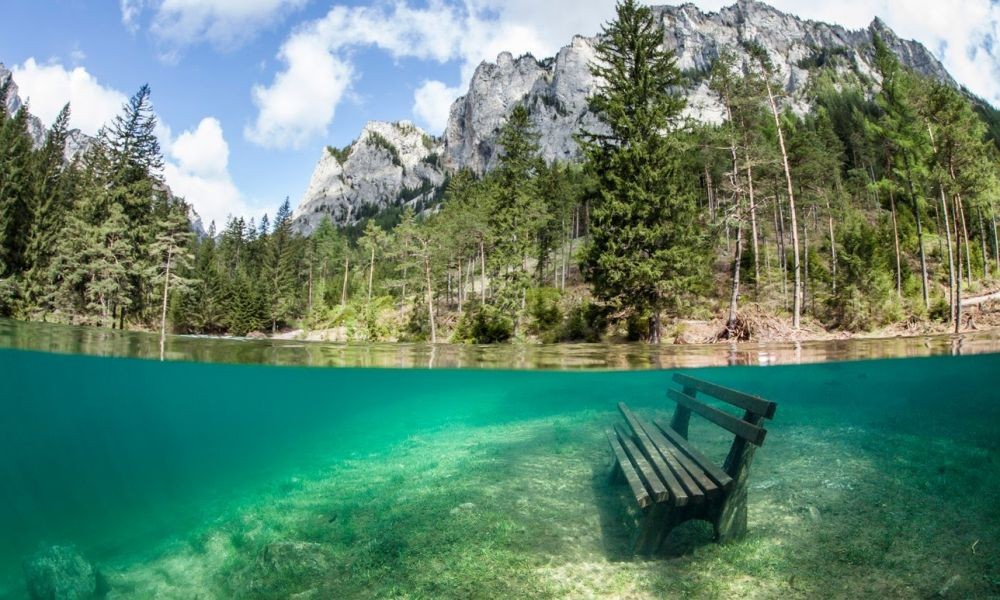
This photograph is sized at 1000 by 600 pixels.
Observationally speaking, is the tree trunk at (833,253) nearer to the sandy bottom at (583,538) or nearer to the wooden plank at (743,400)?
the sandy bottom at (583,538)

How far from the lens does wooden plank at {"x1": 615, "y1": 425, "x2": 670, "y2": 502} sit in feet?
16.0

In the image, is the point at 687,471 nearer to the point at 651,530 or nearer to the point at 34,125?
the point at 651,530

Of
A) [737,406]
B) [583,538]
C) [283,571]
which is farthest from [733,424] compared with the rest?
[283,571]

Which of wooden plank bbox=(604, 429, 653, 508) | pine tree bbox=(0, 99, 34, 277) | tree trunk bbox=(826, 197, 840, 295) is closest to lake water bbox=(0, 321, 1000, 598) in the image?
wooden plank bbox=(604, 429, 653, 508)

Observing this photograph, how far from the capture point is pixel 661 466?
19.3ft

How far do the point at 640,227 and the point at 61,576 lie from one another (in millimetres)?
20947

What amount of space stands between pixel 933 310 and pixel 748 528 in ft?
89.8

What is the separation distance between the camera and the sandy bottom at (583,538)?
502 centimetres

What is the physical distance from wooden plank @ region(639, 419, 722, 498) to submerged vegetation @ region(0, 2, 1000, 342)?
14285 mm

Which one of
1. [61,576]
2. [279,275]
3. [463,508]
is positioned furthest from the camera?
[279,275]

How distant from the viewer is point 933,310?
2489 cm

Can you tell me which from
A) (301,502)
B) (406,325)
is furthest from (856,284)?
(406,325)

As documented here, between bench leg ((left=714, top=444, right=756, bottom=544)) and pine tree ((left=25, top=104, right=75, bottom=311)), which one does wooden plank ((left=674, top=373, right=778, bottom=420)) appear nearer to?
bench leg ((left=714, top=444, right=756, bottom=544))

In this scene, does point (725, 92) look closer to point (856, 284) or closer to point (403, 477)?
point (856, 284)
